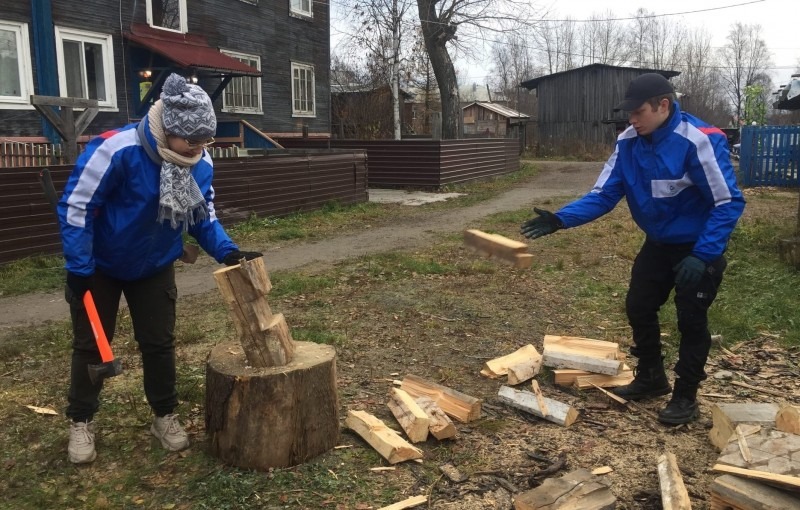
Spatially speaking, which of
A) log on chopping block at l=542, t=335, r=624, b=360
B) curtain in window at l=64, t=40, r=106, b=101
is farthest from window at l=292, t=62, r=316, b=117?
log on chopping block at l=542, t=335, r=624, b=360

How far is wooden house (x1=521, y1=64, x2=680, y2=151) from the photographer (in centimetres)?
3631

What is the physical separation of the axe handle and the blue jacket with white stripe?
9.79 ft

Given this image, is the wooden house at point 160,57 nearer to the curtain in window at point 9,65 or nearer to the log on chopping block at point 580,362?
the curtain in window at point 9,65

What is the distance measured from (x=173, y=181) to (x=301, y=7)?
20606 mm

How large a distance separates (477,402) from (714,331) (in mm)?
2856

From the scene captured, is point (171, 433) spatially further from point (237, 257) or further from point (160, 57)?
point (160, 57)

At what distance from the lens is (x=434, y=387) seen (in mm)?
4156

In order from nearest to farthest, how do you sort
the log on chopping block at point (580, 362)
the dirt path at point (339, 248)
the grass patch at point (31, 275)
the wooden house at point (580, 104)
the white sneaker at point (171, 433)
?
the white sneaker at point (171, 433)
the log on chopping block at point (580, 362)
the dirt path at point (339, 248)
the grass patch at point (31, 275)
the wooden house at point (580, 104)

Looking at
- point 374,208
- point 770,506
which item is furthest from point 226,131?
point 770,506

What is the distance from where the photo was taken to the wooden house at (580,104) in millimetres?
36312

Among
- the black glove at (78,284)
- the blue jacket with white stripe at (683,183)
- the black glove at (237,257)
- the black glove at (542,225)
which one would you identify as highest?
the blue jacket with white stripe at (683,183)

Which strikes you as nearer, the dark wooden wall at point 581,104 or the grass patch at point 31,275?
the grass patch at point 31,275

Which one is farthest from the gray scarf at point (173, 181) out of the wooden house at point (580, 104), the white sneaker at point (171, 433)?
the wooden house at point (580, 104)

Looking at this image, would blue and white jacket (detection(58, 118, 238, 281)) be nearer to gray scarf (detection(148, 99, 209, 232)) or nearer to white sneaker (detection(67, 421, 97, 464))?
gray scarf (detection(148, 99, 209, 232))
